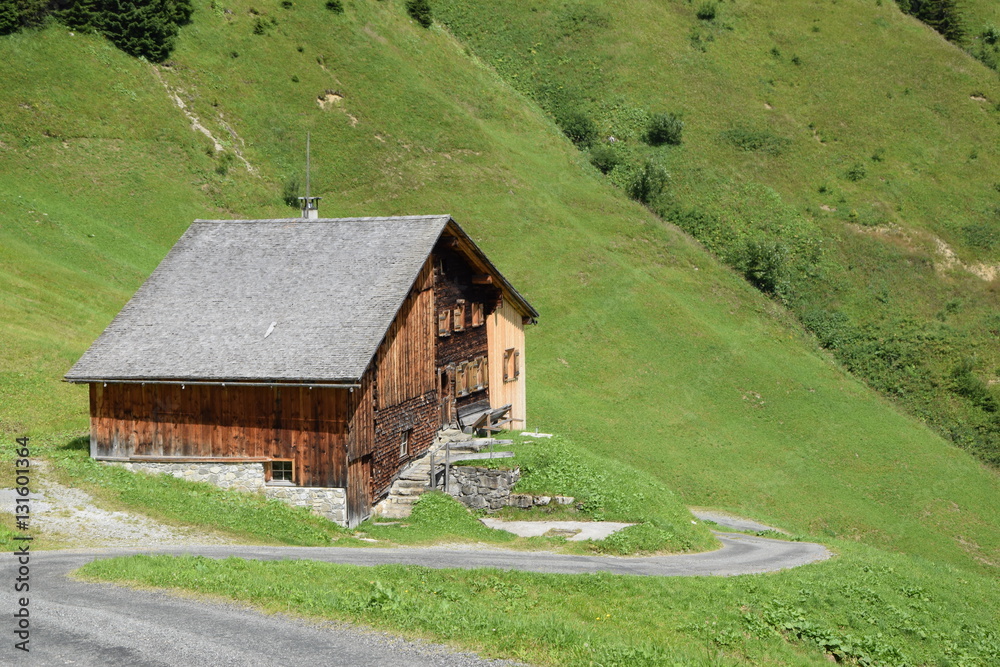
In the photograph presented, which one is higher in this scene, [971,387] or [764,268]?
[764,268]

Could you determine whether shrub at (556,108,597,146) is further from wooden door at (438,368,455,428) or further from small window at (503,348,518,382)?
wooden door at (438,368,455,428)

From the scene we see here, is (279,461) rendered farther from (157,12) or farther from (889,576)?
(157,12)

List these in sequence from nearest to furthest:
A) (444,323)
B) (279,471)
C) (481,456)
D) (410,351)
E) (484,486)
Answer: (279,471) < (484,486) < (481,456) < (410,351) < (444,323)

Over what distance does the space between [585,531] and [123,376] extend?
15.6m

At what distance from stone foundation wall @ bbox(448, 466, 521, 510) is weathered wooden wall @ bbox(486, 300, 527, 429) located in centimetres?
1055

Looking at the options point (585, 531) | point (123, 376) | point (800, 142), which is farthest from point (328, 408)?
point (800, 142)

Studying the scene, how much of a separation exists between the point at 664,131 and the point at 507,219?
94.6ft

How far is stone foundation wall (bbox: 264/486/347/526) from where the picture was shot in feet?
98.5

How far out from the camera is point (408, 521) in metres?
31.4

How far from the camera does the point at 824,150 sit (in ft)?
334

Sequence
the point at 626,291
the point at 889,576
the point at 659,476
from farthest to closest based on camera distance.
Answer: the point at 626,291 → the point at 659,476 → the point at 889,576

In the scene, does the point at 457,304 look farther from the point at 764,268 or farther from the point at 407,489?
the point at 764,268

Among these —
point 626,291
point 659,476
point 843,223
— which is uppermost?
point 843,223

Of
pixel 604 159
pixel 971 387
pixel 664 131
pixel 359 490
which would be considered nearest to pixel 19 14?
pixel 604 159
